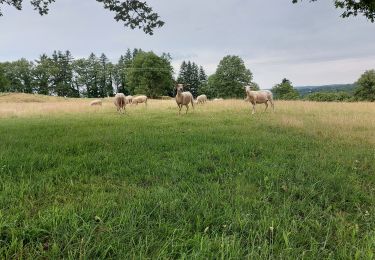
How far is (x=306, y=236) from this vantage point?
3025 mm

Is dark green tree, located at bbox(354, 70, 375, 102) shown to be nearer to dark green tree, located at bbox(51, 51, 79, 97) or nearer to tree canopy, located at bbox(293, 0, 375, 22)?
tree canopy, located at bbox(293, 0, 375, 22)

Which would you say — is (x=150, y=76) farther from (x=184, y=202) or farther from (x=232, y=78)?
(x=184, y=202)

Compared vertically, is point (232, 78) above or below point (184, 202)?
above

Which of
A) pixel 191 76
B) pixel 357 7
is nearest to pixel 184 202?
pixel 357 7

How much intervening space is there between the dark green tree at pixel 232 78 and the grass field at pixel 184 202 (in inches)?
2661

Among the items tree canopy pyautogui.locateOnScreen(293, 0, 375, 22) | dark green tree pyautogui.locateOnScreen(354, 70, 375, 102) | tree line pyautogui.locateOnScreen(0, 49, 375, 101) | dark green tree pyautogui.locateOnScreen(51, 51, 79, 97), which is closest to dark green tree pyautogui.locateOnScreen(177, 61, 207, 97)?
tree line pyautogui.locateOnScreen(0, 49, 375, 101)

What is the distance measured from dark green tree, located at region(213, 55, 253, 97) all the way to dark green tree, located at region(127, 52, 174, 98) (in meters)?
13.7

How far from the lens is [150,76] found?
72938 mm

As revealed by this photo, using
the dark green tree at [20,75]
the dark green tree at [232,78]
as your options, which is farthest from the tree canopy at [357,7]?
the dark green tree at [20,75]

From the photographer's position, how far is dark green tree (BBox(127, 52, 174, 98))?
72375 mm

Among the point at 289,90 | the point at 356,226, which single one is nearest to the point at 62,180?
the point at 356,226

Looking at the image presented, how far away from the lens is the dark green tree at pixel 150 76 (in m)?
72.4

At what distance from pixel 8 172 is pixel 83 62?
9205cm

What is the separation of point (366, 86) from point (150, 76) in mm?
57861
